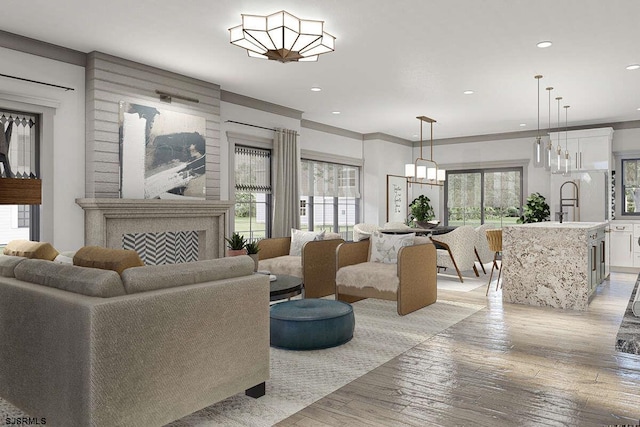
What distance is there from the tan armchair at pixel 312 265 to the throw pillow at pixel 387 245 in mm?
543

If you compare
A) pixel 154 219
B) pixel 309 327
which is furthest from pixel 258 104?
pixel 309 327

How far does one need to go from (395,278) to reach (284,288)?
132 centimetres

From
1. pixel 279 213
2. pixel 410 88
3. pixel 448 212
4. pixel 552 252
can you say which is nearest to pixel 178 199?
pixel 279 213

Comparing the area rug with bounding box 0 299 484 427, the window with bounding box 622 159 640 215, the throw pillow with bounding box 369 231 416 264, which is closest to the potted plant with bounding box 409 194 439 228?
the window with bounding box 622 159 640 215

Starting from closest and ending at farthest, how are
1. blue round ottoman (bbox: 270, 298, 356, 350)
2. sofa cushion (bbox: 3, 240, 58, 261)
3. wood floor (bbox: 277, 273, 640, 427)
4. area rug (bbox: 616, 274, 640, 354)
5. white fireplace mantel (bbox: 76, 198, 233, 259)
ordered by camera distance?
area rug (bbox: 616, 274, 640, 354) → wood floor (bbox: 277, 273, 640, 427) → sofa cushion (bbox: 3, 240, 58, 261) → blue round ottoman (bbox: 270, 298, 356, 350) → white fireplace mantel (bbox: 76, 198, 233, 259)

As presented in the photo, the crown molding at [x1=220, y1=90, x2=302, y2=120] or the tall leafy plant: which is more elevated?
the crown molding at [x1=220, y1=90, x2=302, y2=120]

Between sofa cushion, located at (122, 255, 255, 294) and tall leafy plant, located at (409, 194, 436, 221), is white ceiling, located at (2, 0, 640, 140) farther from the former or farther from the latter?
tall leafy plant, located at (409, 194, 436, 221)

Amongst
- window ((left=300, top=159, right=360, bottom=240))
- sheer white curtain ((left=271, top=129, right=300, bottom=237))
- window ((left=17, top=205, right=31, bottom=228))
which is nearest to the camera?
window ((left=17, top=205, right=31, bottom=228))

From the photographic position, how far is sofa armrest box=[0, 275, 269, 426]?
6.25 ft

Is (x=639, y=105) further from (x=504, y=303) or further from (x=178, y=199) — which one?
(x=178, y=199)

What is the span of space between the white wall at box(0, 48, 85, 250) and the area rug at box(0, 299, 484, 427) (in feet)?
7.29

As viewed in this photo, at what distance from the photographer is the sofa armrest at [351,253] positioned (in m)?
5.07

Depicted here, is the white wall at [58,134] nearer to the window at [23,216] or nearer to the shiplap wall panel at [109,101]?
the shiplap wall panel at [109,101]

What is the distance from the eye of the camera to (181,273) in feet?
7.55
